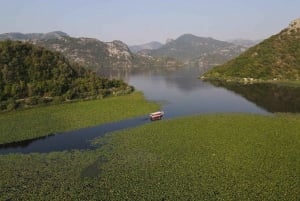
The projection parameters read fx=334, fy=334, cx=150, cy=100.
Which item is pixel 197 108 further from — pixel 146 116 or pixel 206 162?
pixel 206 162

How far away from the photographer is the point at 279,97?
12862 cm

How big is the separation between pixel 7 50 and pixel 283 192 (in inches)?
5391

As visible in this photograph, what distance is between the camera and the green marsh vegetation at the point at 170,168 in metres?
43.3

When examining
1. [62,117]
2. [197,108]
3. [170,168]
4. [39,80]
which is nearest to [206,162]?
[170,168]

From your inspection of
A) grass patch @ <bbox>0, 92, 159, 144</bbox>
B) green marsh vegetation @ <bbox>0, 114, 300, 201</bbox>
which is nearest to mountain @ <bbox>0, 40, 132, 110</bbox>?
grass patch @ <bbox>0, 92, 159, 144</bbox>

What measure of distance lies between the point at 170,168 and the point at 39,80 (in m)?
105

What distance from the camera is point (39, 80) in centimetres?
14212

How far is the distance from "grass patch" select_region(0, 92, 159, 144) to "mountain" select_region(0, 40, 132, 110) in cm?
1227

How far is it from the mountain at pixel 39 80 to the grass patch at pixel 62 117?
483 inches

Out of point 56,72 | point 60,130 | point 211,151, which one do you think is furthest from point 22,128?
point 56,72

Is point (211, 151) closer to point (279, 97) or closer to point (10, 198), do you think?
point (10, 198)

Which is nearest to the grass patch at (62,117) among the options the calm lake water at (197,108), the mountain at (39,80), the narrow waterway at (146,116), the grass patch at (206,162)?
the narrow waterway at (146,116)

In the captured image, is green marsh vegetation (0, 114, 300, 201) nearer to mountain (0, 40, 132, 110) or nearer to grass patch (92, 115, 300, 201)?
grass patch (92, 115, 300, 201)

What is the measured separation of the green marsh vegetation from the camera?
4331 cm
